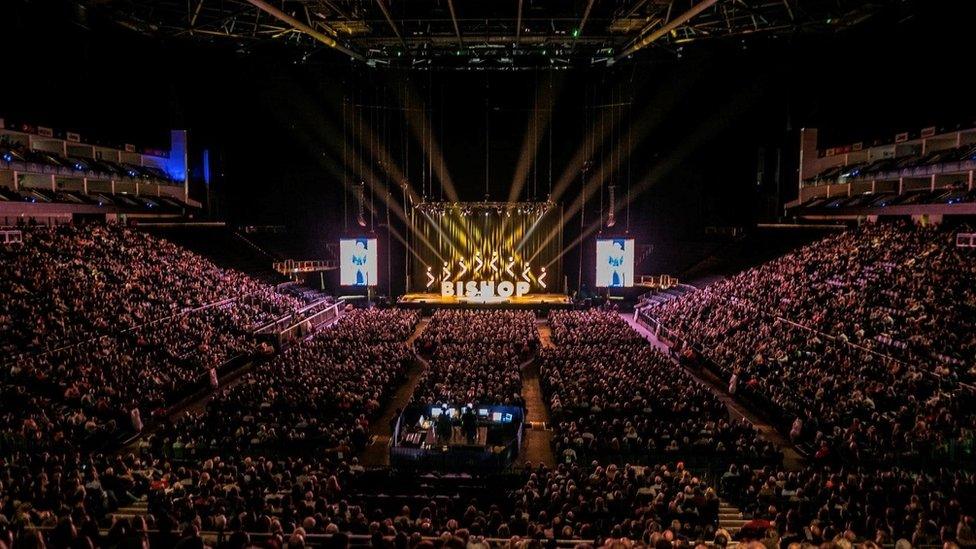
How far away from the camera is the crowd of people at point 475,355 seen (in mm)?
14438

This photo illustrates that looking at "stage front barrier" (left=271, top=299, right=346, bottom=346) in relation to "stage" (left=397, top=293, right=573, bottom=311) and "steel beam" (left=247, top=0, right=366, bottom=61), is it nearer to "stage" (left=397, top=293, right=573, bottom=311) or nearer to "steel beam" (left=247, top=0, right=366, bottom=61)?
"stage" (left=397, top=293, right=573, bottom=311)

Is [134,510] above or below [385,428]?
above

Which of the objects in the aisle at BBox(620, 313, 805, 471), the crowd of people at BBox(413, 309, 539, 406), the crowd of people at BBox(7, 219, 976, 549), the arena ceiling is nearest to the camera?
the crowd of people at BBox(7, 219, 976, 549)

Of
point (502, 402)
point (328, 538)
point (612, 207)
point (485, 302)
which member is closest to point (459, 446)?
point (502, 402)

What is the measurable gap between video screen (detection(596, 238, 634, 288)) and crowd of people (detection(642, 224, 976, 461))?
19.7ft

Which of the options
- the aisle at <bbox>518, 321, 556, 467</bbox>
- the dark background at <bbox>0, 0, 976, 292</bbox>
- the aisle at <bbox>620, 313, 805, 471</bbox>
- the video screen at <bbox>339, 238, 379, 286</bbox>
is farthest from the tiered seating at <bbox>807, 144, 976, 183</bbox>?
the video screen at <bbox>339, 238, 379, 286</bbox>

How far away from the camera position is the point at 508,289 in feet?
108

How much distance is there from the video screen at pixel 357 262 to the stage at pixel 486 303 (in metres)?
2.22

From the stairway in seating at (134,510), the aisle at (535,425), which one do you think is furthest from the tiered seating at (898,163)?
the stairway in seating at (134,510)

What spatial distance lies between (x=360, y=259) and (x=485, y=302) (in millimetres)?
7119

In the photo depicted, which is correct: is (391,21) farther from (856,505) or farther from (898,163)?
(898,163)

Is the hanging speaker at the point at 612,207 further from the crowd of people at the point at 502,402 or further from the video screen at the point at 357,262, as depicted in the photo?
the video screen at the point at 357,262

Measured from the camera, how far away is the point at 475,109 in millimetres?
34812

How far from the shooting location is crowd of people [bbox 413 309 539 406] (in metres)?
14.4
